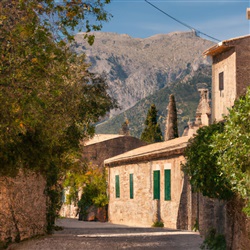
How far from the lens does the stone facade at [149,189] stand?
27016 mm

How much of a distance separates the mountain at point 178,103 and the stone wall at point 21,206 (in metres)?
115

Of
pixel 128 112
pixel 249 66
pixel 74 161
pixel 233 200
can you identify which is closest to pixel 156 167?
pixel 74 161

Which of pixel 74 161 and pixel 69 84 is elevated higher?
pixel 69 84

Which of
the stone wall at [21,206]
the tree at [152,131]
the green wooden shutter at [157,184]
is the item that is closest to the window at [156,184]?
the green wooden shutter at [157,184]

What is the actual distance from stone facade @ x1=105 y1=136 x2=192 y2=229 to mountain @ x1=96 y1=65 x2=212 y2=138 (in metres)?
98.9

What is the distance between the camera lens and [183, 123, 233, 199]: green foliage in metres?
14.3

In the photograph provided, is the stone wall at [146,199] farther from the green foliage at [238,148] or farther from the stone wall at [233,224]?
the green foliage at [238,148]

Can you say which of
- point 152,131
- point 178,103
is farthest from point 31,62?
point 178,103

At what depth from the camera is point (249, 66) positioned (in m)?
22.2

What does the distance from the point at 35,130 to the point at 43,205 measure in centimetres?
314

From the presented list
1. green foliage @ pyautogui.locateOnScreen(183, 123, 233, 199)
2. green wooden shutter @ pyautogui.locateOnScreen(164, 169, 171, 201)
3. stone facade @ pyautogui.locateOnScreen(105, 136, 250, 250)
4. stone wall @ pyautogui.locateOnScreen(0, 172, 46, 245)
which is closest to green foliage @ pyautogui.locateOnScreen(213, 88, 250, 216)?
green foliage @ pyautogui.locateOnScreen(183, 123, 233, 199)

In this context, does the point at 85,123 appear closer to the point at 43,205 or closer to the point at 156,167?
the point at 43,205

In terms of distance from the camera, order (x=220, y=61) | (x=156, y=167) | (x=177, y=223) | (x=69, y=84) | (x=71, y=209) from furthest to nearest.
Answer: (x=71, y=209)
(x=156, y=167)
(x=177, y=223)
(x=220, y=61)
(x=69, y=84)

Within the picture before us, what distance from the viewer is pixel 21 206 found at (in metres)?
18.9
